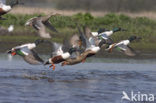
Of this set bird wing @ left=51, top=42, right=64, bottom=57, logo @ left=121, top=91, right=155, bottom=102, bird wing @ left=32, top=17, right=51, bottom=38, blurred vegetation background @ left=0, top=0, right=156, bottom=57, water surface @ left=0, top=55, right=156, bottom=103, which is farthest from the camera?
blurred vegetation background @ left=0, top=0, right=156, bottom=57

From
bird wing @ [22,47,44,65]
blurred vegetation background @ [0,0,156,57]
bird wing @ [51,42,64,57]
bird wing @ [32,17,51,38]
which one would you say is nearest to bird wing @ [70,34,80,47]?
bird wing @ [51,42,64,57]

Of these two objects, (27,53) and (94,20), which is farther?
(94,20)

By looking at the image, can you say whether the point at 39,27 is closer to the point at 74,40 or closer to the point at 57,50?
the point at 57,50

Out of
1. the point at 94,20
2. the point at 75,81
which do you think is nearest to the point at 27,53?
the point at 75,81

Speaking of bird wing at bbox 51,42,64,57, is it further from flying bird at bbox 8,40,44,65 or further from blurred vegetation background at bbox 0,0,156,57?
blurred vegetation background at bbox 0,0,156,57

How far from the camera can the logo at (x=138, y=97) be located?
13.3m

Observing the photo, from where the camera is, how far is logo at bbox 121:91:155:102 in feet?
43.5

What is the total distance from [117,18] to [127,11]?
195 cm

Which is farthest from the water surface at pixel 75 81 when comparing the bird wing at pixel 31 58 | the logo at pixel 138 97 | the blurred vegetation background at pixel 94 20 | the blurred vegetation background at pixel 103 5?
the blurred vegetation background at pixel 103 5

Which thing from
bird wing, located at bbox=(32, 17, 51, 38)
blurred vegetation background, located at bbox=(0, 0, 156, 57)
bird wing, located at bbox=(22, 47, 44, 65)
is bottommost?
blurred vegetation background, located at bbox=(0, 0, 156, 57)

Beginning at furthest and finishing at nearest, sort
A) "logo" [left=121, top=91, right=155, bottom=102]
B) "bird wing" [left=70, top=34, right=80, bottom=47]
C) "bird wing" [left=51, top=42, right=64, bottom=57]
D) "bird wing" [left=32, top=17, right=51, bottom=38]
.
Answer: "bird wing" [left=70, top=34, right=80, bottom=47]
"bird wing" [left=32, top=17, right=51, bottom=38]
"bird wing" [left=51, top=42, right=64, bottom=57]
"logo" [left=121, top=91, right=155, bottom=102]

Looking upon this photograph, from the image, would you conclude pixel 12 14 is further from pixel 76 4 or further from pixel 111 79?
pixel 111 79

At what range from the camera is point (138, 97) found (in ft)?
44.5

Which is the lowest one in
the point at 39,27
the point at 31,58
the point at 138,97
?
the point at 138,97
